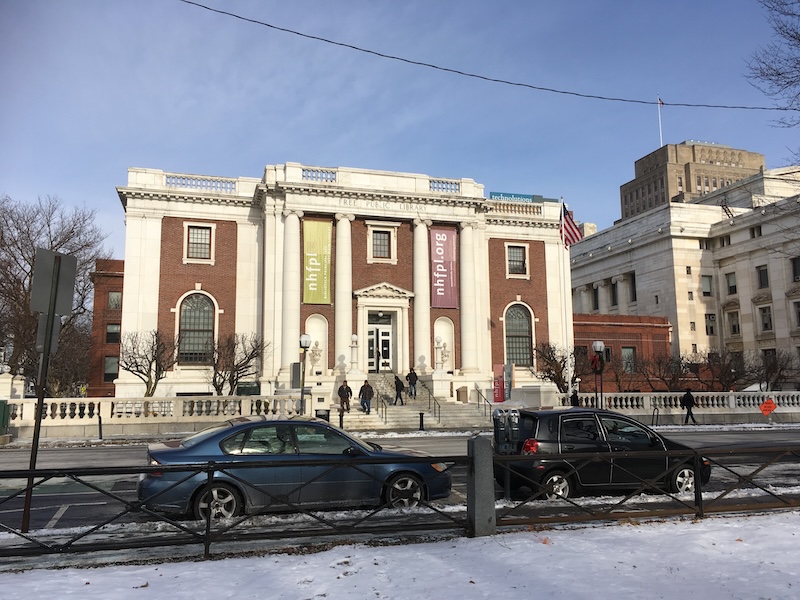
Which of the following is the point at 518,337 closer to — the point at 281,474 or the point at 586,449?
the point at 586,449

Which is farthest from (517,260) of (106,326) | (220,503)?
(220,503)

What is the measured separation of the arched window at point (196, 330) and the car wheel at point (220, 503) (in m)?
30.4

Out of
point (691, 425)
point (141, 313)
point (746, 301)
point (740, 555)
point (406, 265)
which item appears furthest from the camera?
point (746, 301)

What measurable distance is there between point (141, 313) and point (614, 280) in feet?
187

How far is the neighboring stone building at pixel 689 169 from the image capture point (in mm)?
128125

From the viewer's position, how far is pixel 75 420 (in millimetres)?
26562

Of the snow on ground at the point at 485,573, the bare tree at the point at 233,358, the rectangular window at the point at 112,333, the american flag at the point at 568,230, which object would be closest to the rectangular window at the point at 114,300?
the rectangular window at the point at 112,333

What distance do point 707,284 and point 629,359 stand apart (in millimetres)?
18895

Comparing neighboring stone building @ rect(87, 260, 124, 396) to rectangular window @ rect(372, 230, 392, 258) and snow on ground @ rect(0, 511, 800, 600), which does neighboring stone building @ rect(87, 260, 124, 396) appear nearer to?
rectangular window @ rect(372, 230, 392, 258)

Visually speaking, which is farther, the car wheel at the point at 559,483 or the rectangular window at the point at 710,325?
the rectangular window at the point at 710,325

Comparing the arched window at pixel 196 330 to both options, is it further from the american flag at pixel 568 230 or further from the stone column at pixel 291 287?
the american flag at pixel 568 230

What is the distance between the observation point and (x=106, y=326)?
53844 mm

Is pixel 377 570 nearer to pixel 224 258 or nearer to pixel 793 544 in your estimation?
pixel 793 544

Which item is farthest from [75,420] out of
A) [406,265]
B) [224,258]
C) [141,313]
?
[406,265]
